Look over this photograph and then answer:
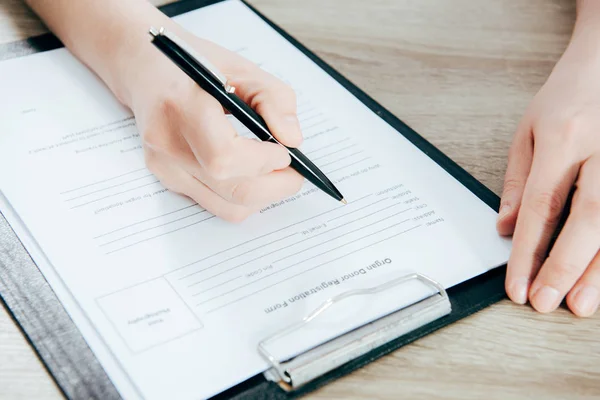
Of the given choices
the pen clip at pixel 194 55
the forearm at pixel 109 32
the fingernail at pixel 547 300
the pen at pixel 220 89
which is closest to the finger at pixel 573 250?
the fingernail at pixel 547 300

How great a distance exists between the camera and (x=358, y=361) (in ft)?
1.57

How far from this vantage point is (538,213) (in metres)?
0.56

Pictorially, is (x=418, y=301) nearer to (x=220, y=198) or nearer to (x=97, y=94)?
(x=220, y=198)

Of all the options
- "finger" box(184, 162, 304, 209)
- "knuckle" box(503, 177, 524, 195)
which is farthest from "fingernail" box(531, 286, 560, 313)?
"finger" box(184, 162, 304, 209)

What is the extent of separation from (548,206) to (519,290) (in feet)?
0.28

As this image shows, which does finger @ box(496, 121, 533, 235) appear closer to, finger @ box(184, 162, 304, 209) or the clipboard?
the clipboard

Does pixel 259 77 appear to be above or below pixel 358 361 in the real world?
above

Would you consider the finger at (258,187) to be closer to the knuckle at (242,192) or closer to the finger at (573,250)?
the knuckle at (242,192)

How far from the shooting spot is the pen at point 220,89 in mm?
495

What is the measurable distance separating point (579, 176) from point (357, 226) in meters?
0.20

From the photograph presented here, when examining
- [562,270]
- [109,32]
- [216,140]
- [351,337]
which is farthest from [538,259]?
[109,32]

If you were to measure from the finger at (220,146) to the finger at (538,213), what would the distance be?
201 millimetres

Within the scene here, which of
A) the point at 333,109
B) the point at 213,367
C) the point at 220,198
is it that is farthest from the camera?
the point at 333,109

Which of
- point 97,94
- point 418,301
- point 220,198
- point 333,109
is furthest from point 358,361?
point 97,94
